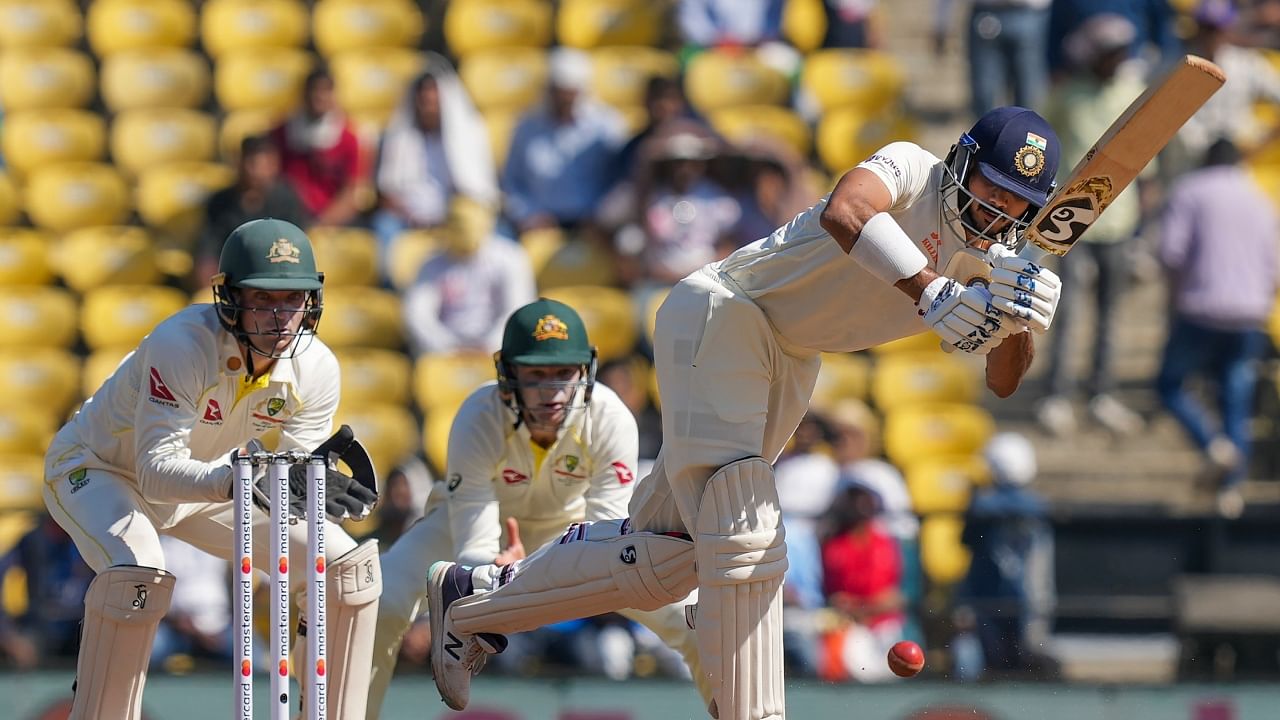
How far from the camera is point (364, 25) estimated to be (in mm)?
11156

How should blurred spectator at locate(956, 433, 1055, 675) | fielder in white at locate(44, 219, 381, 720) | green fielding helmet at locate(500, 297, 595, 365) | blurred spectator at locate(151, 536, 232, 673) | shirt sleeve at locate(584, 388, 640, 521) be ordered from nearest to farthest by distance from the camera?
1. fielder in white at locate(44, 219, 381, 720)
2. green fielding helmet at locate(500, 297, 595, 365)
3. shirt sleeve at locate(584, 388, 640, 521)
4. blurred spectator at locate(956, 433, 1055, 675)
5. blurred spectator at locate(151, 536, 232, 673)

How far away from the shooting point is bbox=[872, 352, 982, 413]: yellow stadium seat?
9727 mm

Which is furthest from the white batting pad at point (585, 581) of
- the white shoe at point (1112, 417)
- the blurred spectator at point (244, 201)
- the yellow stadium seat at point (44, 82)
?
the yellow stadium seat at point (44, 82)

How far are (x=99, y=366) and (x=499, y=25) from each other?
2.95 meters

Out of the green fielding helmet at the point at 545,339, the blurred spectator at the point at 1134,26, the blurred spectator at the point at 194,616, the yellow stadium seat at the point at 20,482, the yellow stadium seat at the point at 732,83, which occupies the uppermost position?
the blurred spectator at the point at 1134,26

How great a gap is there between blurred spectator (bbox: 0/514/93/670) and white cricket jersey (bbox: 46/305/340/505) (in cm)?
230

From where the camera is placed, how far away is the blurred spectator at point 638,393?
29.3ft

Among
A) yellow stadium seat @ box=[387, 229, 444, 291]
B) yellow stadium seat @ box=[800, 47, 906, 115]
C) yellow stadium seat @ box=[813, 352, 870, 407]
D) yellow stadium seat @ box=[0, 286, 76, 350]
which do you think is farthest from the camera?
yellow stadium seat @ box=[800, 47, 906, 115]

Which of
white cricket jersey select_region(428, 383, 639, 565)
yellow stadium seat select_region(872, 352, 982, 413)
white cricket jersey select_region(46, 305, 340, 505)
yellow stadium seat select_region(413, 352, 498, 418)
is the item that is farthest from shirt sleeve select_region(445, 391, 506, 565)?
yellow stadium seat select_region(872, 352, 982, 413)

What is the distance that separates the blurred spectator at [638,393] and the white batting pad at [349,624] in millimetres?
3006

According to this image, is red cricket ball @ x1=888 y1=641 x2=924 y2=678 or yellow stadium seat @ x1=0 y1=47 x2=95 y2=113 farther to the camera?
yellow stadium seat @ x1=0 y1=47 x2=95 y2=113

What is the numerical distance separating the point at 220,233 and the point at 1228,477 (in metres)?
5.07

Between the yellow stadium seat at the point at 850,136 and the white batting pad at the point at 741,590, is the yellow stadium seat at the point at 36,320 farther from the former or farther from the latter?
the white batting pad at the point at 741,590

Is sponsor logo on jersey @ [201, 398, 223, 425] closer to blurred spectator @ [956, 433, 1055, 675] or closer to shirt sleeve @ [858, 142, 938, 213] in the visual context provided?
shirt sleeve @ [858, 142, 938, 213]
